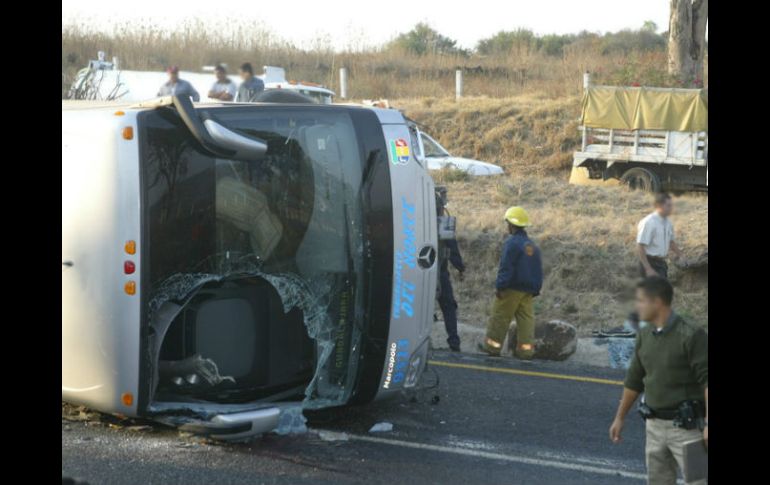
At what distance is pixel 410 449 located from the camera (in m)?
6.52

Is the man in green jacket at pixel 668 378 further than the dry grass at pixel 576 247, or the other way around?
the dry grass at pixel 576 247

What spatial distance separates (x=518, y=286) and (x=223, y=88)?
3258mm

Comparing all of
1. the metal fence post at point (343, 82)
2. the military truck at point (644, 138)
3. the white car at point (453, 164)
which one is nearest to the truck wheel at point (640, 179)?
the military truck at point (644, 138)

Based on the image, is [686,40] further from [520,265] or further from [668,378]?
[668,378]

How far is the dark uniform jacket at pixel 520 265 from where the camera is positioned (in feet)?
31.0

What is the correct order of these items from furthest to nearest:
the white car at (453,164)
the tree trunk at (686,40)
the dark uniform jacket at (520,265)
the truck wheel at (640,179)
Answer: the tree trunk at (686,40)
the white car at (453,164)
the truck wheel at (640,179)
the dark uniform jacket at (520,265)

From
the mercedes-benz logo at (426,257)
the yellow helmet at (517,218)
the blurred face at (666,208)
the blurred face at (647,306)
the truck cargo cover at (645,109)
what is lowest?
the blurred face at (647,306)

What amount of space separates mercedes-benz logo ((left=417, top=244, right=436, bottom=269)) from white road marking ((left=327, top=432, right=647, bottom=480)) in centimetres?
117

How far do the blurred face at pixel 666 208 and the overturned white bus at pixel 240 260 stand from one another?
9.58ft

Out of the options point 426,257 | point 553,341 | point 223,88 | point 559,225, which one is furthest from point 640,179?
point 426,257

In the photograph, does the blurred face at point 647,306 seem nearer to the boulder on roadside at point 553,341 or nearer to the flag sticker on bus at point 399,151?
the flag sticker on bus at point 399,151

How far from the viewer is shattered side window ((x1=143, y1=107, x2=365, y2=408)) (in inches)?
245
